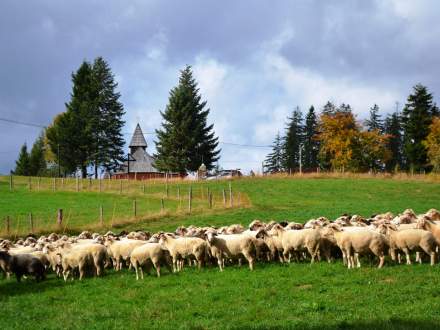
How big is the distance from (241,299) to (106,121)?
252ft

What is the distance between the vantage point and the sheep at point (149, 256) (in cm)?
1836

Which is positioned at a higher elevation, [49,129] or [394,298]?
[49,129]

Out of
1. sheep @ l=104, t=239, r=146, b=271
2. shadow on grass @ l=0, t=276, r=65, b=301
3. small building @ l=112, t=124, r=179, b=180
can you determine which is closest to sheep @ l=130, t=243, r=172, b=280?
sheep @ l=104, t=239, r=146, b=271

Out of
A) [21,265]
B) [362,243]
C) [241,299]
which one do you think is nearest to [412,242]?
[362,243]

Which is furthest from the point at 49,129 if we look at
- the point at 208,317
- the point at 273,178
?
the point at 208,317

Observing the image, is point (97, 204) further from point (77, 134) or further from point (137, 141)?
point (137, 141)

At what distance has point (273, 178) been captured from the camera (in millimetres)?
72125

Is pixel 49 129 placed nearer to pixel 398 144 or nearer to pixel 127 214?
pixel 127 214

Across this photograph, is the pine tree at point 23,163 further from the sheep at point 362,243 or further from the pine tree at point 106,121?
the sheep at point 362,243

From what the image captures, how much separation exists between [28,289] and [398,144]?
112 metres

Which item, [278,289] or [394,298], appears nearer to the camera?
[394,298]

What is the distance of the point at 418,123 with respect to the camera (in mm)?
88688

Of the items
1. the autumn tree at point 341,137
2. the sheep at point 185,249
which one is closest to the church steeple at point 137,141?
the autumn tree at point 341,137

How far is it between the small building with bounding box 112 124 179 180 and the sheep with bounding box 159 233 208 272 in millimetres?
61371
